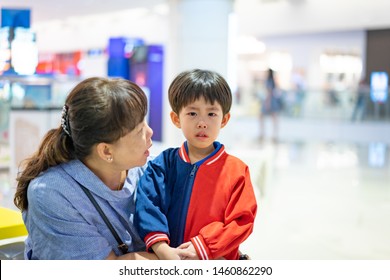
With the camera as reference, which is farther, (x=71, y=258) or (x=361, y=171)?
(x=361, y=171)

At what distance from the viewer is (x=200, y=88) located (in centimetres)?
170

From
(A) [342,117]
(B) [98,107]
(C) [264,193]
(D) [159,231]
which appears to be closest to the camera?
(B) [98,107]

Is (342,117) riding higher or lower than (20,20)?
lower

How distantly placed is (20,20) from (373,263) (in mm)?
6716

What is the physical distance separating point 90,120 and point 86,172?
0.56 ft

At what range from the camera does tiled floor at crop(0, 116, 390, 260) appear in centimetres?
433

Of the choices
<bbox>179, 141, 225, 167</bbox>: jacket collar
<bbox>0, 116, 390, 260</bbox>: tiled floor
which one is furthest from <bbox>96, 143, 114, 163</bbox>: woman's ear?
<bbox>0, 116, 390, 260</bbox>: tiled floor

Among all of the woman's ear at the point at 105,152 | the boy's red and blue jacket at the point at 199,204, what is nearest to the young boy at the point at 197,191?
the boy's red and blue jacket at the point at 199,204

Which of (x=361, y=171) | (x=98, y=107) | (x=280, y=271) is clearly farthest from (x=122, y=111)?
(x=361, y=171)

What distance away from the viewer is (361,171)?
877 centimetres

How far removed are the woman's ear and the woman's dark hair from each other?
0.6 inches

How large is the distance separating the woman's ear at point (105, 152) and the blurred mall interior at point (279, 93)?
243 centimetres

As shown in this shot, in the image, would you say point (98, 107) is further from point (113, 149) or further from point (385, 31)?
point (385, 31)

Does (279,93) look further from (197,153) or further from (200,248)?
(200,248)
